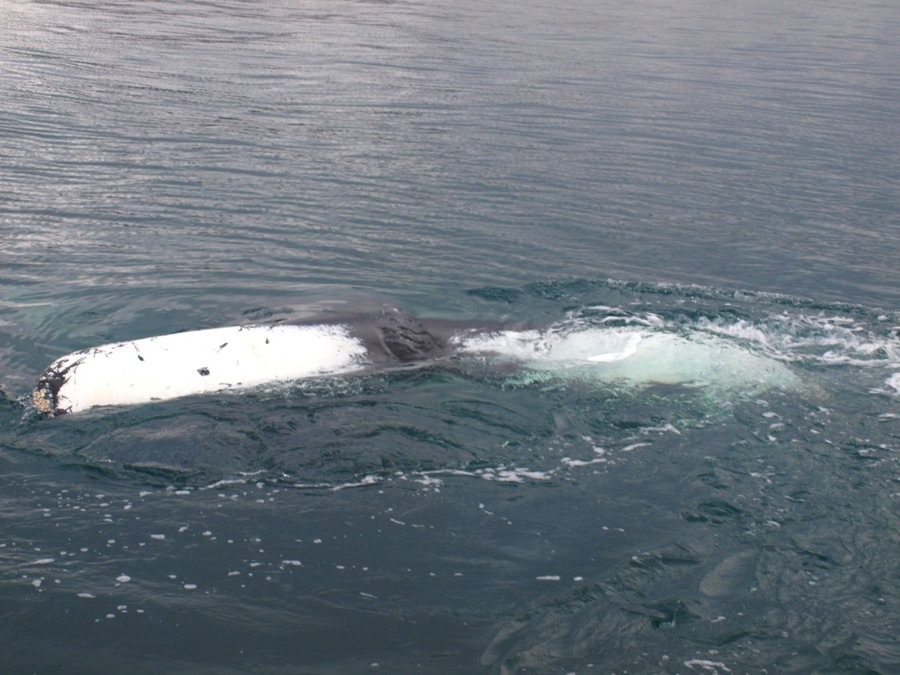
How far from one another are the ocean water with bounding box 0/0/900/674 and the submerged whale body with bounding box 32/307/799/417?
76 mm

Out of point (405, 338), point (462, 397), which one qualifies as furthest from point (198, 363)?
point (462, 397)

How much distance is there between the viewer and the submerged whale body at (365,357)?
9.36 m

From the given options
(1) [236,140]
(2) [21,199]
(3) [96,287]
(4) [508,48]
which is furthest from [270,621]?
(4) [508,48]

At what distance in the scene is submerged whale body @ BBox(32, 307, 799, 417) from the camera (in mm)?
9359

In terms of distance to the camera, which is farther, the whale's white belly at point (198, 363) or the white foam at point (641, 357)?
the white foam at point (641, 357)

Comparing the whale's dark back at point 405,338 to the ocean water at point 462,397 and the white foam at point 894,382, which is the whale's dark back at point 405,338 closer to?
the ocean water at point 462,397

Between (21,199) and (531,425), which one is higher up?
(21,199)

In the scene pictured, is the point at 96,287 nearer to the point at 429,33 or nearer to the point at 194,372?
the point at 194,372

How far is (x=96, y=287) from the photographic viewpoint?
12.5 metres

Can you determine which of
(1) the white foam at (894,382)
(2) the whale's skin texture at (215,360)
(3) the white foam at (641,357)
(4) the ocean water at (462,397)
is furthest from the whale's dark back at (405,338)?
(1) the white foam at (894,382)

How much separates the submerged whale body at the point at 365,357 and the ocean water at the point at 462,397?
0.25ft

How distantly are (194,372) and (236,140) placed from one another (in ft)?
38.0

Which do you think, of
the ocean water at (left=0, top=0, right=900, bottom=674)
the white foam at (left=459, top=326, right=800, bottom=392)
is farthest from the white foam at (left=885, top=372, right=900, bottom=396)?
the white foam at (left=459, top=326, right=800, bottom=392)

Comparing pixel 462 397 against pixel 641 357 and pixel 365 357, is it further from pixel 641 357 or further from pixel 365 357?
pixel 641 357
